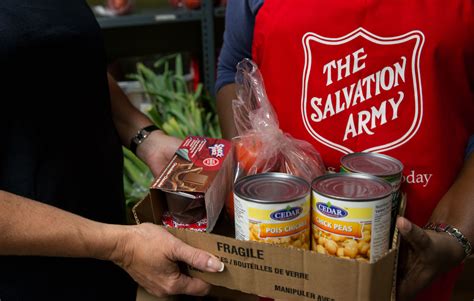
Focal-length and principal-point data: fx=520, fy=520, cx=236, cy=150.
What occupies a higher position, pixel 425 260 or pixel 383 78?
pixel 383 78

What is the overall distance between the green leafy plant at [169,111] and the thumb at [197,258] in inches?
44.4

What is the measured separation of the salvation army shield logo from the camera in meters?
0.94

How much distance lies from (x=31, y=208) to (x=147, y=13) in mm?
1805

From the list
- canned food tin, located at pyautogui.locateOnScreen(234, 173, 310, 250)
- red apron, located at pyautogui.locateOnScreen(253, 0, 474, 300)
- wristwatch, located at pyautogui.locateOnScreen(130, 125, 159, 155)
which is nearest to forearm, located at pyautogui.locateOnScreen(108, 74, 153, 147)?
wristwatch, located at pyautogui.locateOnScreen(130, 125, 159, 155)

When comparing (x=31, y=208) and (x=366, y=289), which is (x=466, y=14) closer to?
(x=366, y=289)

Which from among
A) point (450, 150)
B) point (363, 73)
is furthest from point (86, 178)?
point (450, 150)

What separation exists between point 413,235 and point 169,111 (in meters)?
1.59

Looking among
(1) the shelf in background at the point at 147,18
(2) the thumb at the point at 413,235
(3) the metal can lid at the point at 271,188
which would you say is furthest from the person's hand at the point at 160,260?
(1) the shelf in background at the point at 147,18

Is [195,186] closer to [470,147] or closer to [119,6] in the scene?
[470,147]

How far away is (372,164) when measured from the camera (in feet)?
3.08

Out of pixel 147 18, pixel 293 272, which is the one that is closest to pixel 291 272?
pixel 293 272

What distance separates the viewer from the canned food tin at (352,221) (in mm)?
753

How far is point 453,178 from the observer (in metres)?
1.02

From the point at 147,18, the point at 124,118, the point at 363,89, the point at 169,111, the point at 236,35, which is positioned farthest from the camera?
the point at 147,18
